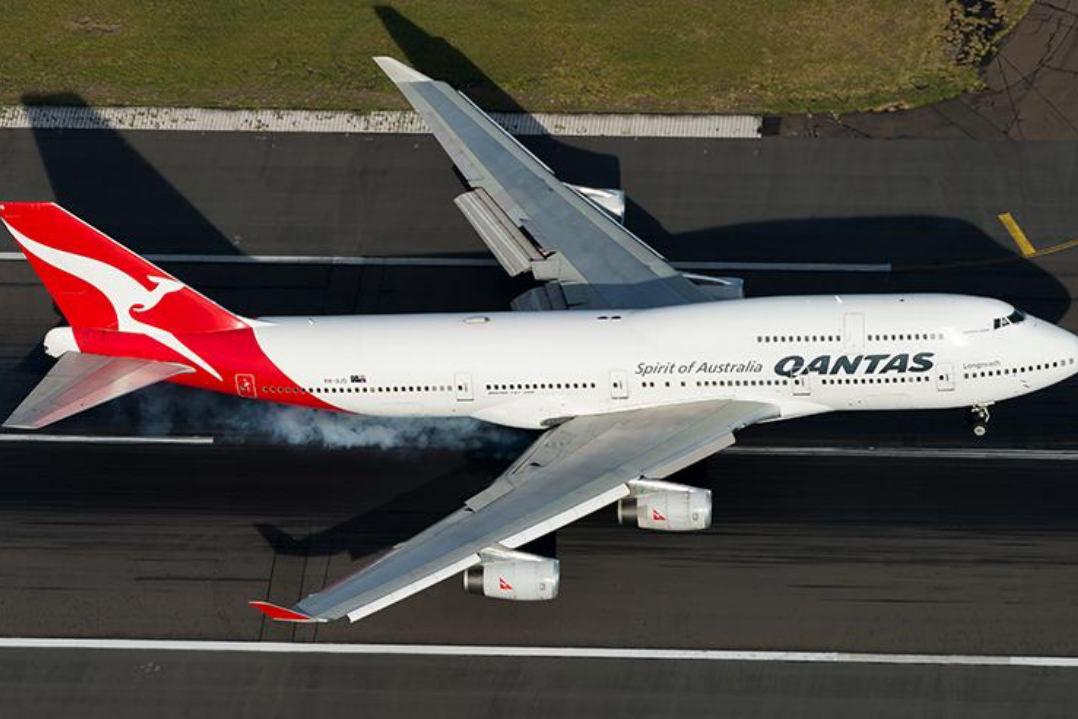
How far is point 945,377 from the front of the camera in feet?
138

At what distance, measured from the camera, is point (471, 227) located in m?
52.4

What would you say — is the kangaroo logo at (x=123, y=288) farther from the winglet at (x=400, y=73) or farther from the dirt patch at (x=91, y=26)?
the dirt patch at (x=91, y=26)

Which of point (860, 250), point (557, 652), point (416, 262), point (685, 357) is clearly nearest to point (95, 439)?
point (416, 262)

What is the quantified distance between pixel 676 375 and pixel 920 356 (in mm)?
7250

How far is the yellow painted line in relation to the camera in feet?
164

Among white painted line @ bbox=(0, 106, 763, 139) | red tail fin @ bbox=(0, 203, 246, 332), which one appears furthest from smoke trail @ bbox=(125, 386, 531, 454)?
white painted line @ bbox=(0, 106, 763, 139)

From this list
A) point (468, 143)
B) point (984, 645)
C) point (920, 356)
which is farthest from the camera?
point (468, 143)

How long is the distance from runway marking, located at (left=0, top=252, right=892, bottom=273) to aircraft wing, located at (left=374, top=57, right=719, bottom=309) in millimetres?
2721

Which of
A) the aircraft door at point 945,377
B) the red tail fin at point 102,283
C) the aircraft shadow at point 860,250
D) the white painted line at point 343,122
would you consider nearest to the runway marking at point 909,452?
the aircraft door at point 945,377

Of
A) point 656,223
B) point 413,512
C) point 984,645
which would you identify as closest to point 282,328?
point 413,512

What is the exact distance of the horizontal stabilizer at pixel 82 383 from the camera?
40531 mm

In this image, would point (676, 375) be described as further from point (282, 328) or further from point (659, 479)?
point (282, 328)

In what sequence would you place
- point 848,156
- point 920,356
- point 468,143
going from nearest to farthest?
point 920,356 < point 468,143 < point 848,156

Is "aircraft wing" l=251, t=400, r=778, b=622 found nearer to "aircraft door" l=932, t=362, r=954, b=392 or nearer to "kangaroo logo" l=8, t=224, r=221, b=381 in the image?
"aircraft door" l=932, t=362, r=954, b=392
